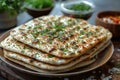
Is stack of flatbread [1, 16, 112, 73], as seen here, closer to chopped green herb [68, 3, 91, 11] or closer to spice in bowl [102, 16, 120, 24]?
spice in bowl [102, 16, 120, 24]

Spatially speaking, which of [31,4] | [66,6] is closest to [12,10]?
[31,4]

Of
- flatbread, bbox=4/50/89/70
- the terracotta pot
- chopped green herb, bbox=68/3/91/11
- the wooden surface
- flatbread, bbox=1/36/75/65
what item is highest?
flatbread, bbox=1/36/75/65

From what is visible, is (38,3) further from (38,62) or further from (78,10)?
(38,62)

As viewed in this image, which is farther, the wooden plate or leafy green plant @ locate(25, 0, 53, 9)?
leafy green plant @ locate(25, 0, 53, 9)

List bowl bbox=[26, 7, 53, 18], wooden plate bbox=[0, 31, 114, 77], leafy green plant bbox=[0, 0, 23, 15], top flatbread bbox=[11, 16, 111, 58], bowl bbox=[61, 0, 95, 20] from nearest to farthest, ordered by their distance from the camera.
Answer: wooden plate bbox=[0, 31, 114, 77] < top flatbread bbox=[11, 16, 111, 58] < leafy green plant bbox=[0, 0, 23, 15] < bowl bbox=[61, 0, 95, 20] < bowl bbox=[26, 7, 53, 18]

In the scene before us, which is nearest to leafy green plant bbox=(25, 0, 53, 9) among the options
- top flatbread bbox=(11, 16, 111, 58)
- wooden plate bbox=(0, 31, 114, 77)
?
top flatbread bbox=(11, 16, 111, 58)

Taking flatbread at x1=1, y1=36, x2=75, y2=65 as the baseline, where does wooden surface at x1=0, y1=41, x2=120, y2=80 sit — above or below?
below

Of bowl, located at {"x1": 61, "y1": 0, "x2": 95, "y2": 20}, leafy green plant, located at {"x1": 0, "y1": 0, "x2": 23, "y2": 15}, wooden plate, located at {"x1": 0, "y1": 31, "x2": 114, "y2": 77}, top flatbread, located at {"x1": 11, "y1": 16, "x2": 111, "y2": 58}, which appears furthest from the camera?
bowl, located at {"x1": 61, "y1": 0, "x2": 95, "y2": 20}

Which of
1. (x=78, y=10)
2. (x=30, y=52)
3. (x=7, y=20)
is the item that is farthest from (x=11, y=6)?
(x=30, y=52)


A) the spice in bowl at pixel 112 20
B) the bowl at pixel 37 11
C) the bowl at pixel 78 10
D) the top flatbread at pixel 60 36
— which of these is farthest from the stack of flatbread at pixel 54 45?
the bowl at pixel 37 11
